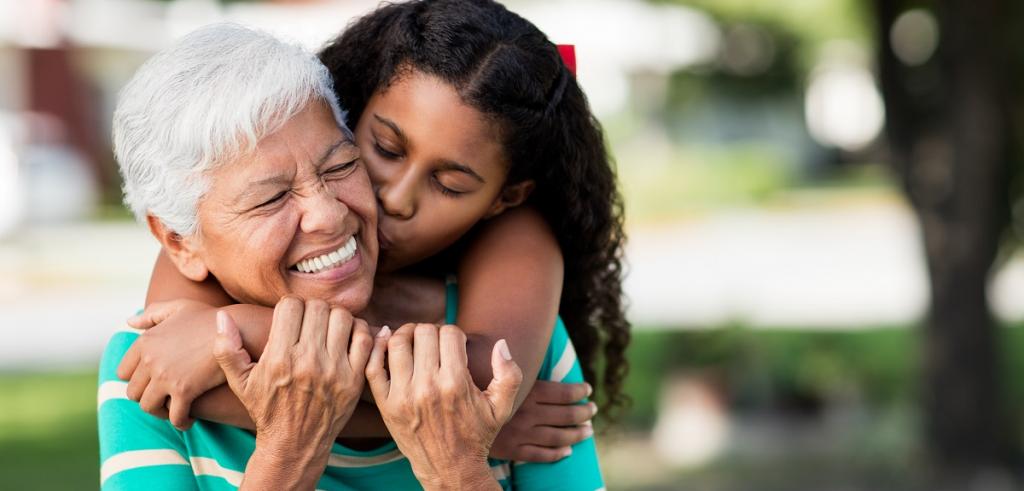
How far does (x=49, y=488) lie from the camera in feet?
22.7

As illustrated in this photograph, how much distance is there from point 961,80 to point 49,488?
18.3 feet

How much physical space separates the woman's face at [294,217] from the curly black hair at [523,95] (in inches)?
9.6

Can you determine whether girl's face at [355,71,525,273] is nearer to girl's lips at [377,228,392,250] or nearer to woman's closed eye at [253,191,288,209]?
girl's lips at [377,228,392,250]

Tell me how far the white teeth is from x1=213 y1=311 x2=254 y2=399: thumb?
166mm

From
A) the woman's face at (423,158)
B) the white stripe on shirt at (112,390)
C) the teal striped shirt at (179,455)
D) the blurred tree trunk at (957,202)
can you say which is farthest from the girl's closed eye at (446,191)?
the blurred tree trunk at (957,202)

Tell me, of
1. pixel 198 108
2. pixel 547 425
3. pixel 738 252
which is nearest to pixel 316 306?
pixel 198 108

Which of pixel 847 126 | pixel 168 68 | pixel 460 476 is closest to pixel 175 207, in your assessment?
pixel 168 68

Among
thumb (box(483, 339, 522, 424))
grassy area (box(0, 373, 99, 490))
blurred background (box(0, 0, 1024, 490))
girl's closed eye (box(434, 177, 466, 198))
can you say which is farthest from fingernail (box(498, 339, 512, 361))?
grassy area (box(0, 373, 99, 490))

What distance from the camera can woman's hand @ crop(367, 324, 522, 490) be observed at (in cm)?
189

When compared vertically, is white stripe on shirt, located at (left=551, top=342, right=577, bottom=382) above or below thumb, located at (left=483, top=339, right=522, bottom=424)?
below

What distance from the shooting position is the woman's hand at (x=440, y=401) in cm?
189

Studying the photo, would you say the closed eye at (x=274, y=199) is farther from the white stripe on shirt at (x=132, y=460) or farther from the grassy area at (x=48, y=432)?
the grassy area at (x=48, y=432)

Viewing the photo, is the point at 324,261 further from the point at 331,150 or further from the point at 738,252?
the point at 738,252

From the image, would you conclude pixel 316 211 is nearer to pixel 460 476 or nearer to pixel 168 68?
pixel 168 68
